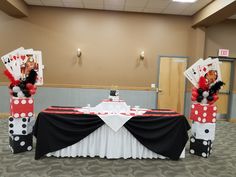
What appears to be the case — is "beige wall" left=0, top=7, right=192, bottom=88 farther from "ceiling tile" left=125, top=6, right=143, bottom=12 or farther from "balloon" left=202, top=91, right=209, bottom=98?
"balloon" left=202, top=91, right=209, bottom=98

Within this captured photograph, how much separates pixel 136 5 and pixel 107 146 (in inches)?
163

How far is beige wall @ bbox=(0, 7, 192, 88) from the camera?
6465 millimetres

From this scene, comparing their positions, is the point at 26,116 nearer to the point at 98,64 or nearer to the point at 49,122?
the point at 49,122

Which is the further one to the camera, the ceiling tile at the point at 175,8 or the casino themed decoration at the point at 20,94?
the ceiling tile at the point at 175,8

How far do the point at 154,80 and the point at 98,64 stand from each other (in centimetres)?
184

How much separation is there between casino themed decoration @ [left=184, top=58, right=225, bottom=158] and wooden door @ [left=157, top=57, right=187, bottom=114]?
280 cm

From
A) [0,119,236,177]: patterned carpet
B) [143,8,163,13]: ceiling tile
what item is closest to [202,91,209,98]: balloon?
[0,119,236,177]: patterned carpet

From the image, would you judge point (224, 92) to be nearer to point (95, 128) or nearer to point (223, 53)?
point (223, 53)

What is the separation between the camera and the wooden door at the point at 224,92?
720 centimetres

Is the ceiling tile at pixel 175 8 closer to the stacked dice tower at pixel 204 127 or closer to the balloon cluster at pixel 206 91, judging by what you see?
the balloon cluster at pixel 206 91

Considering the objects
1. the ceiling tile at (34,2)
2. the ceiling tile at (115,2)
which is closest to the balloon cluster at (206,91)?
the ceiling tile at (115,2)

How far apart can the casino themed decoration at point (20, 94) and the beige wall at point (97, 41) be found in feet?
9.30

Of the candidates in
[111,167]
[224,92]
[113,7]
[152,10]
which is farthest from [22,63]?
[224,92]

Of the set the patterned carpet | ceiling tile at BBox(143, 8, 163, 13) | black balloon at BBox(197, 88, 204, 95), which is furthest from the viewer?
ceiling tile at BBox(143, 8, 163, 13)
